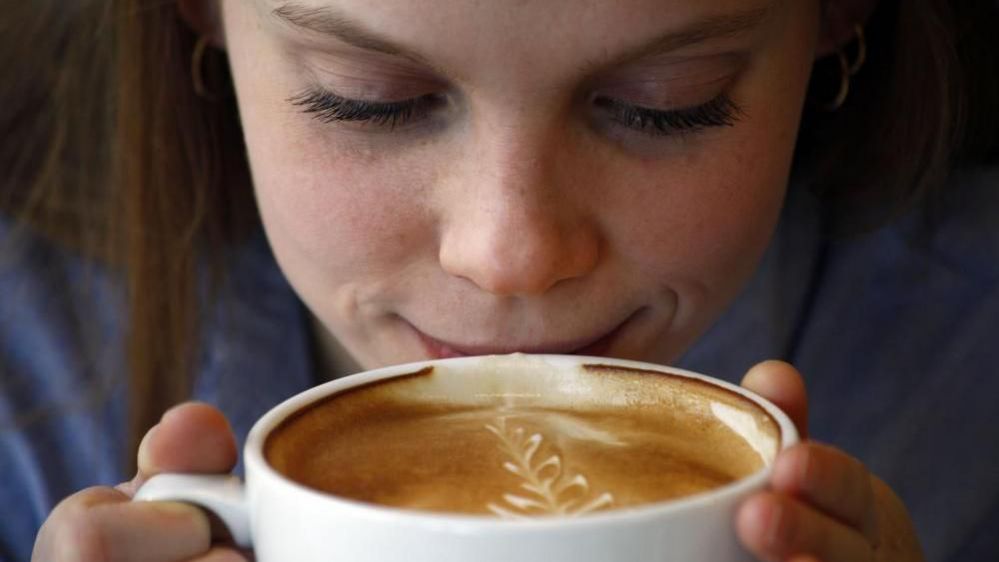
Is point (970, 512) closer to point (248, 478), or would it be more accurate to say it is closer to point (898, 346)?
point (898, 346)

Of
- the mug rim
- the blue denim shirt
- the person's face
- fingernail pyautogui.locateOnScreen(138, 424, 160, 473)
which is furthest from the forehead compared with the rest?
the blue denim shirt

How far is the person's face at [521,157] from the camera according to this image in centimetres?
82

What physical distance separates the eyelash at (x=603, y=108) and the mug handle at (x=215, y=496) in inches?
12.9

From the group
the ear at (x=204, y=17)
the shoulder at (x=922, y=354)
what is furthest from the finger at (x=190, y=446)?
the shoulder at (x=922, y=354)

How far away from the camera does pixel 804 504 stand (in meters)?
0.64

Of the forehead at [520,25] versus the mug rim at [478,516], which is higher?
the forehead at [520,25]

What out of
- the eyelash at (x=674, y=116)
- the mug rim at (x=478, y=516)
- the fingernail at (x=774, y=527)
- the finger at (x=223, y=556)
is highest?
the eyelash at (x=674, y=116)

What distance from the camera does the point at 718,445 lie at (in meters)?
0.72

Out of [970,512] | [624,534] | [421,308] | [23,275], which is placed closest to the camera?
[624,534]

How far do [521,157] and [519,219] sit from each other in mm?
43

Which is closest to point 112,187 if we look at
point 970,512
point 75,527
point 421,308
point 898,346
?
point 421,308

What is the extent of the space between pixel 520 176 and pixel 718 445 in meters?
0.24

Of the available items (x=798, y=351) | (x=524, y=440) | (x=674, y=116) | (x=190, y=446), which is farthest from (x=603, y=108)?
(x=798, y=351)

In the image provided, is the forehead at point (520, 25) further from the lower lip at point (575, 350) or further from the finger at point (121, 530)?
the finger at point (121, 530)
